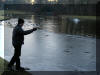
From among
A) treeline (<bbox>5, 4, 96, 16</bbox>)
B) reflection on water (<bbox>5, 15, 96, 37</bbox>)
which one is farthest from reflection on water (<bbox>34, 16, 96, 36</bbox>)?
treeline (<bbox>5, 4, 96, 16</bbox>)

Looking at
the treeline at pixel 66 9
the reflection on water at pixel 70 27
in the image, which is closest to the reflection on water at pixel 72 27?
the reflection on water at pixel 70 27

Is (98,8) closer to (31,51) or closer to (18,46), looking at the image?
(31,51)

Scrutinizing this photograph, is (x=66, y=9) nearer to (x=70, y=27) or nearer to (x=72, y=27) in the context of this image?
(x=72, y=27)

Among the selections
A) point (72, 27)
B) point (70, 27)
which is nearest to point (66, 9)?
point (72, 27)

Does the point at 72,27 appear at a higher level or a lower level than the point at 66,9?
lower

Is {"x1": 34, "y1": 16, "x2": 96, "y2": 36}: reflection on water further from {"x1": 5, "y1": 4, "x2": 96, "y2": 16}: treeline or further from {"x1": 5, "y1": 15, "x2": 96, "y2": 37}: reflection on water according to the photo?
{"x1": 5, "y1": 4, "x2": 96, "y2": 16}: treeline

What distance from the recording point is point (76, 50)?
13.7 m

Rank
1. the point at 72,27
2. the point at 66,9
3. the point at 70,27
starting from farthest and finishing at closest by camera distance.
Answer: the point at 66,9 < the point at 72,27 < the point at 70,27

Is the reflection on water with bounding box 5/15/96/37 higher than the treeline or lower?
lower

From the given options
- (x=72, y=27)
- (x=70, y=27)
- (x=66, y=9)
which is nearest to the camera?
(x=70, y=27)

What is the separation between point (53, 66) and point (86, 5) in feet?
197

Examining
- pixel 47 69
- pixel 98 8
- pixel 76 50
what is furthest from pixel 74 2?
pixel 47 69

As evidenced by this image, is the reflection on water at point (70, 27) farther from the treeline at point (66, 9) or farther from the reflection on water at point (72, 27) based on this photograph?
the treeline at point (66, 9)

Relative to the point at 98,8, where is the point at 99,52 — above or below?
below
